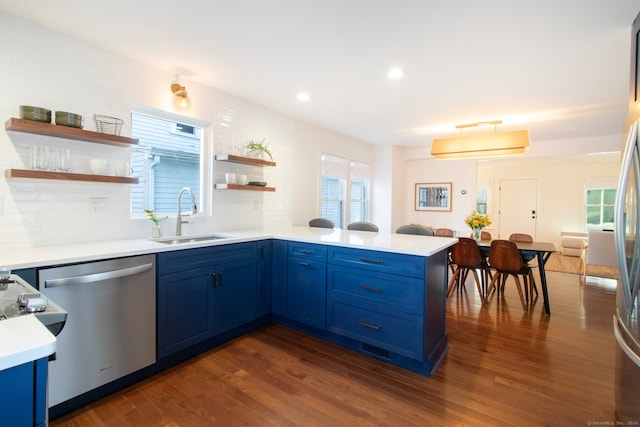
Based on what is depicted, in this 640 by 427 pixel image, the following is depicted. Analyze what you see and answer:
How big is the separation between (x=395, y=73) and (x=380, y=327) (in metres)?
2.26

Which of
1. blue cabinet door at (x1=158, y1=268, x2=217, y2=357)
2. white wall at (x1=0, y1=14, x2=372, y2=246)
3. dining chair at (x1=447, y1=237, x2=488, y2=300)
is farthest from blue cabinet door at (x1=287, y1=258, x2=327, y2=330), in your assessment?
dining chair at (x1=447, y1=237, x2=488, y2=300)

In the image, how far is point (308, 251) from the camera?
2.80 meters

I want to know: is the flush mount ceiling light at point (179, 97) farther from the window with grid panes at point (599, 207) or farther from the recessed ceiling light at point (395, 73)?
the window with grid panes at point (599, 207)

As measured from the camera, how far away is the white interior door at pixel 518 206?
8883 mm

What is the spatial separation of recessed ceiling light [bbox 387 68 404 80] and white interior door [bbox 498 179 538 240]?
25.4ft

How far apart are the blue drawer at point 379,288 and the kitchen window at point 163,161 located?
1.74 m

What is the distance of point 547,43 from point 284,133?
2969 mm

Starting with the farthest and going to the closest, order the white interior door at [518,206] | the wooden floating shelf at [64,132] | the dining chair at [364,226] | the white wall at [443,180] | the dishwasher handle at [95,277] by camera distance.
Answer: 1. the white interior door at [518,206]
2. the white wall at [443,180]
3. the dining chair at [364,226]
4. the wooden floating shelf at [64,132]
5. the dishwasher handle at [95,277]

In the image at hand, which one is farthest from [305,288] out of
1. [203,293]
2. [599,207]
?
[599,207]

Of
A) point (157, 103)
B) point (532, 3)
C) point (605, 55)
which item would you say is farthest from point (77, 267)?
point (605, 55)

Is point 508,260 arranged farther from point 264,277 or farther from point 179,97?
point 179,97

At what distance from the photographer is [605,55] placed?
8.27ft

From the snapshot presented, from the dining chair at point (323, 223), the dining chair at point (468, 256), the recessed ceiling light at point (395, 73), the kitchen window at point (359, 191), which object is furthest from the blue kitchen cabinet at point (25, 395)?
the kitchen window at point (359, 191)

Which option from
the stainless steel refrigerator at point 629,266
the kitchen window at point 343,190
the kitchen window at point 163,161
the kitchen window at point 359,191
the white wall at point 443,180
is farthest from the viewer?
the white wall at point 443,180
